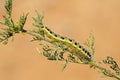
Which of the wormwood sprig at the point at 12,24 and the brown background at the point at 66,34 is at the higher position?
the wormwood sprig at the point at 12,24

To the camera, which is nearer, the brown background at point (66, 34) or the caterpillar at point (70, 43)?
the caterpillar at point (70, 43)

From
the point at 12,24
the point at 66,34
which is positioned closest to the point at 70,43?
the point at 12,24

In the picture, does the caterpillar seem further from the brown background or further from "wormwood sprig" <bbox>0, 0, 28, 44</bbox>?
the brown background

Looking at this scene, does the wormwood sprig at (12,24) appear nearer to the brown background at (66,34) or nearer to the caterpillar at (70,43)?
the caterpillar at (70,43)

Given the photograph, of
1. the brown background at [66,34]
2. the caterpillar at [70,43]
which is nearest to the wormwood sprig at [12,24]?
the caterpillar at [70,43]

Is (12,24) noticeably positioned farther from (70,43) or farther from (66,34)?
(66,34)

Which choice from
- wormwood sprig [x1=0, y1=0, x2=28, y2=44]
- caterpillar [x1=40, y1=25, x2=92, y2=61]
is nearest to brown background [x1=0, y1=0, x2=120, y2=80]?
caterpillar [x1=40, y1=25, x2=92, y2=61]

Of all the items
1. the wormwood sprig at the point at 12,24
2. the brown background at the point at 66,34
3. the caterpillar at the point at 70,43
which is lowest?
the brown background at the point at 66,34
